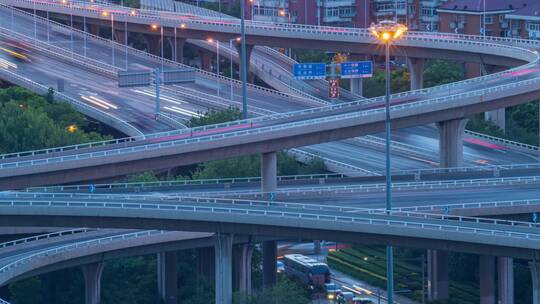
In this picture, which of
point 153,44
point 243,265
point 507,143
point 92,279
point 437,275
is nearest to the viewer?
point 243,265

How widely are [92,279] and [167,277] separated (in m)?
4.38

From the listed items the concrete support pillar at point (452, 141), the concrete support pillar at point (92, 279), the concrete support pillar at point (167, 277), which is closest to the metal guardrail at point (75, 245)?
the concrete support pillar at point (92, 279)

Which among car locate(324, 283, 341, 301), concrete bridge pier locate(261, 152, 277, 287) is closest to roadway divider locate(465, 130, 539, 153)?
car locate(324, 283, 341, 301)

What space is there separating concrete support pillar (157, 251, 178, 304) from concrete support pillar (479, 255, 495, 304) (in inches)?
570

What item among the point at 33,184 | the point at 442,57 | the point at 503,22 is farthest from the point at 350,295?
the point at 503,22

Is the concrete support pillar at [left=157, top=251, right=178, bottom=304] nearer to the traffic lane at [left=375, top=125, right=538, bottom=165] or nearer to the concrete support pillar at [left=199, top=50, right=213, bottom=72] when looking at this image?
the traffic lane at [left=375, top=125, right=538, bottom=165]

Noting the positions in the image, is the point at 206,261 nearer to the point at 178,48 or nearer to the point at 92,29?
the point at 178,48

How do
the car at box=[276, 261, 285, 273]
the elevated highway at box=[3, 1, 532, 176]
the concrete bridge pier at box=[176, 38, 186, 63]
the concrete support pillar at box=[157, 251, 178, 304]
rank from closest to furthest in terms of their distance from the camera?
the concrete support pillar at box=[157, 251, 178, 304], the car at box=[276, 261, 285, 273], the elevated highway at box=[3, 1, 532, 176], the concrete bridge pier at box=[176, 38, 186, 63]

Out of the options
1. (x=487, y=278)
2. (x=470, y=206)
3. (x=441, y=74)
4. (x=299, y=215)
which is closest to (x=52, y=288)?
(x=299, y=215)

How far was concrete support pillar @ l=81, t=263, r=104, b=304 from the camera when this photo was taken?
227ft

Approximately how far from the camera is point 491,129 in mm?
108000

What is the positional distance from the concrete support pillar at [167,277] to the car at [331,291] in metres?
7.38

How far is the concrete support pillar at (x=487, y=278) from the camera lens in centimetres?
6981

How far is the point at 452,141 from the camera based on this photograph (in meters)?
86.1
